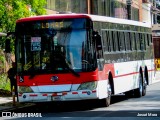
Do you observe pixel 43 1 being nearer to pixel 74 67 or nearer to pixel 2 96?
pixel 2 96

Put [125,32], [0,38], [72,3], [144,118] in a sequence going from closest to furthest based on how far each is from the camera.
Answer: [144,118]
[125,32]
[0,38]
[72,3]

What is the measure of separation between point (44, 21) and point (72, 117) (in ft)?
11.7

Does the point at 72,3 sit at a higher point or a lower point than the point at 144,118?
higher

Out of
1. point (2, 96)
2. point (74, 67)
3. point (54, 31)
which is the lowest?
point (2, 96)

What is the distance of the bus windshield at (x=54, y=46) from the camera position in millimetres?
17438

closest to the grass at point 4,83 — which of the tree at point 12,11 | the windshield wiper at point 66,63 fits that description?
the tree at point 12,11

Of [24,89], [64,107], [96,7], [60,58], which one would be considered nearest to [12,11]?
[64,107]

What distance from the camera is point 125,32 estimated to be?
22.4m

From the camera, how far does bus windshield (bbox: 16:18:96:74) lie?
17.4 meters

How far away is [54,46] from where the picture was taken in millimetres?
17625

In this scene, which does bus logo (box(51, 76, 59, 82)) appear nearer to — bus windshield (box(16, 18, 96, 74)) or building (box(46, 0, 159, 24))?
bus windshield (box(16, 18, 96, 74))

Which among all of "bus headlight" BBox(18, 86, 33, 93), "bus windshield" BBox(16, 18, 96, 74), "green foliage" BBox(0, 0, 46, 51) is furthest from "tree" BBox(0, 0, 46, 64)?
"bus headlight" BBox(18, 86, 33, 93)

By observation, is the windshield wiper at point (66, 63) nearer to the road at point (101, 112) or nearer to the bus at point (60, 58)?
the bus at point (60, 58)

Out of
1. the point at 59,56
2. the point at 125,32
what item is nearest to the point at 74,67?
the point at 59,56
